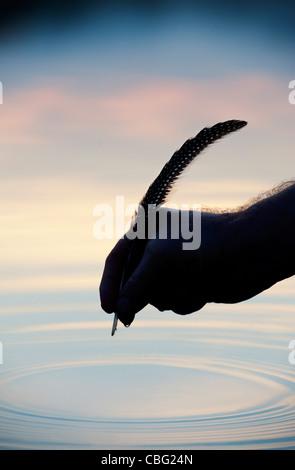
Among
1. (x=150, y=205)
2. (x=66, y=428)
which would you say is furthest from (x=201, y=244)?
(x=66, y=428)

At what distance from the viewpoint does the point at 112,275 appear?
320 cm

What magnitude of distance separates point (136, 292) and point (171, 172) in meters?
0.54

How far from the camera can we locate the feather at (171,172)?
2996 mm

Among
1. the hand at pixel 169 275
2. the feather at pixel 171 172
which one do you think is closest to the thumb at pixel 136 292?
the hand at pixel 169 275

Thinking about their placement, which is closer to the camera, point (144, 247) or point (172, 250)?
point (172, 250)

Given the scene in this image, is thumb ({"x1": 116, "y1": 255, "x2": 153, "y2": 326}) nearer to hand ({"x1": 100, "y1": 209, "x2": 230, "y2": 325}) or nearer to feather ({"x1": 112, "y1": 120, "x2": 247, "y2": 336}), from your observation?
hand ({"x1": 100, "y1": 209, "x2": 230, "y2": 325})

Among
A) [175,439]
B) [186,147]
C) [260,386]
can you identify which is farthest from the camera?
[260,386]

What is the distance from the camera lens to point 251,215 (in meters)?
2.94

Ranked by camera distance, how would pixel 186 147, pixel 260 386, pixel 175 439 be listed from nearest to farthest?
1. pixel 175 439
2. pixel 186 147
3. pixel 260 386

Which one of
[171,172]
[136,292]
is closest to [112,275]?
[136,292]

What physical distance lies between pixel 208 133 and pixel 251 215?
0.38m

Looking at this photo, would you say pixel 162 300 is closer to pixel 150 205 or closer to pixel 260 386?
pixel 150 205

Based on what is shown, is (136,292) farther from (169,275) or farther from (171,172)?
(171,172)

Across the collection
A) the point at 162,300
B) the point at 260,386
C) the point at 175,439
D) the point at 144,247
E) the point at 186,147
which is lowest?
the point at 175,439
